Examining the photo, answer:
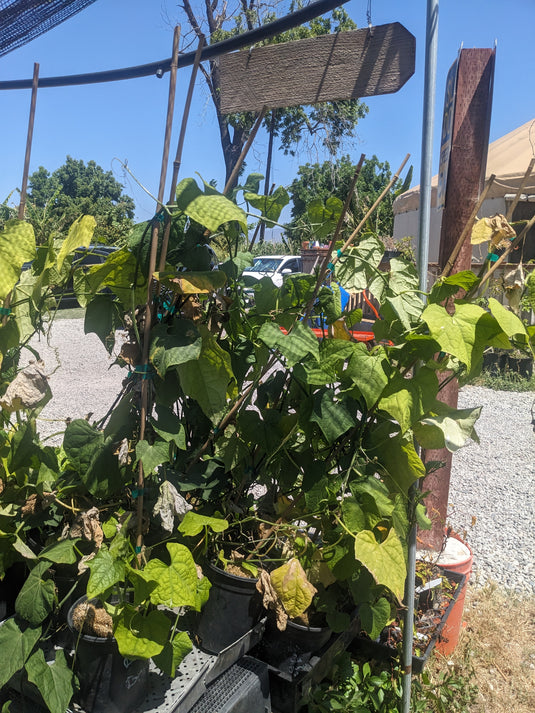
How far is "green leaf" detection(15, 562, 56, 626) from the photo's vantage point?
1.20 metres

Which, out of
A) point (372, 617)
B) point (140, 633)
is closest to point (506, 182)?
point (372, 617)

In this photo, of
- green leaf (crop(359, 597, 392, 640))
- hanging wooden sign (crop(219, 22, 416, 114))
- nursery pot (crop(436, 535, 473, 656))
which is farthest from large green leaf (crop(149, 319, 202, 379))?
nursery pot (crop(436, 535, 473, 656))

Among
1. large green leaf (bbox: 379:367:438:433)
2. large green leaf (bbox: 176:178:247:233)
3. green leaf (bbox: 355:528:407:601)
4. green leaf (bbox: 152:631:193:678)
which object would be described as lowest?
green leaf (bbox: 152:631:193:678)

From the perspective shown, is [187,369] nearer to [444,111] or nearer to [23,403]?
[23,403]

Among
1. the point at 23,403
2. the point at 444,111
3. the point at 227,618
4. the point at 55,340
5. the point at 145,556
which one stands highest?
the point at 444,111

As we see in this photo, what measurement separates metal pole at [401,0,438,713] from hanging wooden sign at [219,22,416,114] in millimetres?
68

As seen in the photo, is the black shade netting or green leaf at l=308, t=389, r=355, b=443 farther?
the black shade netting

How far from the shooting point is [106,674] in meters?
1.20

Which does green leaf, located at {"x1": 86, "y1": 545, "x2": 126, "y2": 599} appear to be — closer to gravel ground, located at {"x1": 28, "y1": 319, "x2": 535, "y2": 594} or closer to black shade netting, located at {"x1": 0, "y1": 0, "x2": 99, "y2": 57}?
gravel ground, located at {"x1": 28, "y1": 319, "x2": 535, "y2": 594}

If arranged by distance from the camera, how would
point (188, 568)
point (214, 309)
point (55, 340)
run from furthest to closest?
point (55, 340) → point (214, 309) → point (188, 568)

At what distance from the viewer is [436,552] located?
6.75 ft

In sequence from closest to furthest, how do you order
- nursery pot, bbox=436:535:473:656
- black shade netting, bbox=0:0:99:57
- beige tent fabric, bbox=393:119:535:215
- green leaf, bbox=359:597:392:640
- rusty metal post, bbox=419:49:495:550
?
green leaf, bbox=359:597:392:640, rusty metal post, bbox=419:49:495:550, nursery pot, bbox=436:535:473:656, black shade netting, bbox=0:0:99:57, beige tent fabric, bbox=393:119:535:215

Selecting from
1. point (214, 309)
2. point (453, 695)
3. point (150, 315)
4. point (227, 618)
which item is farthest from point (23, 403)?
point (453, 695)

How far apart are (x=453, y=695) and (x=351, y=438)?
3.11ft
